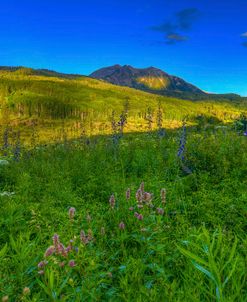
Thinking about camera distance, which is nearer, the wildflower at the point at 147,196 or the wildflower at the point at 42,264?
the wildflower at the point at 42,264

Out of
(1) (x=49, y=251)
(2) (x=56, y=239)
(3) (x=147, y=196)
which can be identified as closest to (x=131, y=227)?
(3) (x=147, y=196)

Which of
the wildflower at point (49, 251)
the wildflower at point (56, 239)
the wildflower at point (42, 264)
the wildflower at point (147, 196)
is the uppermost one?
the wildflower at point (147, 196)

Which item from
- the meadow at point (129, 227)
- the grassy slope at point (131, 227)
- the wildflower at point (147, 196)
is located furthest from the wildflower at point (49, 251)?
the wildflower at point (147, 196)

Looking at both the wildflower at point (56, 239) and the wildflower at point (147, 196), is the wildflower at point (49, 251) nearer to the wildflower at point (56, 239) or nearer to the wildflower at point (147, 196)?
the wildflower at point (56, 239)

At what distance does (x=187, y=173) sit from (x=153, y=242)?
16.2 ft

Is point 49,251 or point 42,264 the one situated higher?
point 49,251

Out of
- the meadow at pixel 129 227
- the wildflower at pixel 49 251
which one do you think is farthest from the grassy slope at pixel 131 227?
the wildflower at pixel 49 251

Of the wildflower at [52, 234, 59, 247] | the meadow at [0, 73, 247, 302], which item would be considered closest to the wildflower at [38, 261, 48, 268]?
the meadow at [0, 73, 247, 302]

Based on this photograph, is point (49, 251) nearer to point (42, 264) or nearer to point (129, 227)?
point (42, 264)

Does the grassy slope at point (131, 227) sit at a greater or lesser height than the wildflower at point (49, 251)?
lesser

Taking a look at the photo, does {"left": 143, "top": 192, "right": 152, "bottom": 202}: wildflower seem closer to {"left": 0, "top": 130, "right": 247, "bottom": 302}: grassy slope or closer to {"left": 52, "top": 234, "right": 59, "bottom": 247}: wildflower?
{"left": 0, "top": 130, "right": 247, "bottom": 302}: grassy slope

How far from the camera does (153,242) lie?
4125mm

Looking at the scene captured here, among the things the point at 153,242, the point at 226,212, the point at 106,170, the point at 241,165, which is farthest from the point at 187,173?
the point at 153,242

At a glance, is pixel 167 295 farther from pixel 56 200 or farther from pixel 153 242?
pixel 56 200
